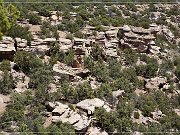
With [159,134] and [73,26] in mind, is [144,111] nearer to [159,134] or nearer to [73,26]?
[159,134]

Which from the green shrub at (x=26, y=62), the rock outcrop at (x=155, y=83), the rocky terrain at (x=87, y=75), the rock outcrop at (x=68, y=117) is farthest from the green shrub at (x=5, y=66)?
the rock outcrop at (x=155, y=83)

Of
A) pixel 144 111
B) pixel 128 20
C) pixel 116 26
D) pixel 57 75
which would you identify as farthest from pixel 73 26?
pixel 144 111

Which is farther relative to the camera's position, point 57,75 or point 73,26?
point 73,26

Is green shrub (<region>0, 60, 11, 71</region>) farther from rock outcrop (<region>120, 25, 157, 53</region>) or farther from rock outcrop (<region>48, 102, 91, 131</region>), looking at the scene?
rock outcrop (<region>120, 25, 157, 53</region>)

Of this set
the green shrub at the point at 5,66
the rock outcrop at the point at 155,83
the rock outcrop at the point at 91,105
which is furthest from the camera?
the rock outcrop at the point at 155,83

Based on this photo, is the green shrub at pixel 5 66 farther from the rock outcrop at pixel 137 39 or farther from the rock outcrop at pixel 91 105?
A: the rock outcrop at pixel 137 39

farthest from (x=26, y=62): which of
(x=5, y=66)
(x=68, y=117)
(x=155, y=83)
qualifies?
(x=155, y=83)

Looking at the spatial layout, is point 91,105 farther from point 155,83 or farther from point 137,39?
point 137,39

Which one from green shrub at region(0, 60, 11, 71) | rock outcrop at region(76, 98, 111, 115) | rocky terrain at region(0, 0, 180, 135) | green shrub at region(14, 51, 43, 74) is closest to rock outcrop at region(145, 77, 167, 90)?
rocky terrain at region(0, 0, 180, 135)
